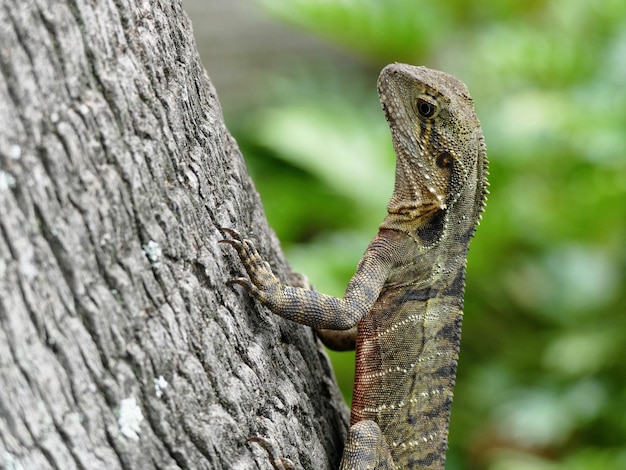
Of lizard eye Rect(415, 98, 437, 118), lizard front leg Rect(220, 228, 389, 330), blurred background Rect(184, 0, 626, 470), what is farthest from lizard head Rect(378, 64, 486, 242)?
blurred background Rect(184, 0, 626, 470)

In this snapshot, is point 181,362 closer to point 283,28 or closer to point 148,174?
point 148,174

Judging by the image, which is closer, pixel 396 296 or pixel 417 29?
pixel 396 296

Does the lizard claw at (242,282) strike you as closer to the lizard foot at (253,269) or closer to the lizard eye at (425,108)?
the lizard foot at (253,269)

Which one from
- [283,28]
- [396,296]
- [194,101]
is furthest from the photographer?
[283,28]

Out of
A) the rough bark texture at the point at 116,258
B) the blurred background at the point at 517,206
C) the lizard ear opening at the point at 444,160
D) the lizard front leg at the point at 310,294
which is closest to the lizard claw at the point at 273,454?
the rough bark texture at the point at 116,258

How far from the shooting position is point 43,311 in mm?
1970

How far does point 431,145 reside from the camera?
12.3ft

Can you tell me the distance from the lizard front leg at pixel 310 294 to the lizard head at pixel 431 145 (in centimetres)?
37

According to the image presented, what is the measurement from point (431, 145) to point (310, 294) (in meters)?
1.10

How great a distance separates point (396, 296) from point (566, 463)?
3.20m

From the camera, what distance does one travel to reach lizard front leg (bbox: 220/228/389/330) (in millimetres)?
2840

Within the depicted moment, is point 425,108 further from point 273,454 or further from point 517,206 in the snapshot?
point 517,206

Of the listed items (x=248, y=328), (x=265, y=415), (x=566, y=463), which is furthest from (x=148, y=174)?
(x=566, y=463)

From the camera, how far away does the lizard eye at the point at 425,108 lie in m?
3.72
